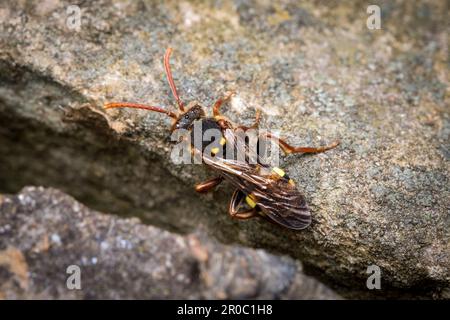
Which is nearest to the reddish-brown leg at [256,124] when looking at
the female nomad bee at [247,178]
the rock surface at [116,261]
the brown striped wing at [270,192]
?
the female nomad bee at [247,178]

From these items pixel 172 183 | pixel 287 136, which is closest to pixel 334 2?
pixel 287 136

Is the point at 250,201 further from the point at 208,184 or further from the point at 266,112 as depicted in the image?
the point at 266,112

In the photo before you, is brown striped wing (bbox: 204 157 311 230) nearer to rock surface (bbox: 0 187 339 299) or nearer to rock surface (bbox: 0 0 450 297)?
rock surface (bbox: 0 0 450 297)

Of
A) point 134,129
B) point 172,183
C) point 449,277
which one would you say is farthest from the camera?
point 172,183

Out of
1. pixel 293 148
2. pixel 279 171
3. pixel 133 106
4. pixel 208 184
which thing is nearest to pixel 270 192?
pixel 279 171

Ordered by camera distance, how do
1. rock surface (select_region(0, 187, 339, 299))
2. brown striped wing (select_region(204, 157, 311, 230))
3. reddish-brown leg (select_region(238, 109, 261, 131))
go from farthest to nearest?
rock surface (select_region(0, 187, 339, 299))
reddish-brown leg (select_region(238, 109, 261, 131))
brown striped wing (select_region(204, 157, 311, 230))

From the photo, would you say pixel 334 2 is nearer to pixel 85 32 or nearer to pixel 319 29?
pixel 319 29

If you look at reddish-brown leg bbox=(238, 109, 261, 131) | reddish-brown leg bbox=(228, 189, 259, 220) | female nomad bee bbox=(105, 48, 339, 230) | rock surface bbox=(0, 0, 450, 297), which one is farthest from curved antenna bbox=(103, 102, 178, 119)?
reddish-brown leg bbox=(228, 189, 259, 220)
